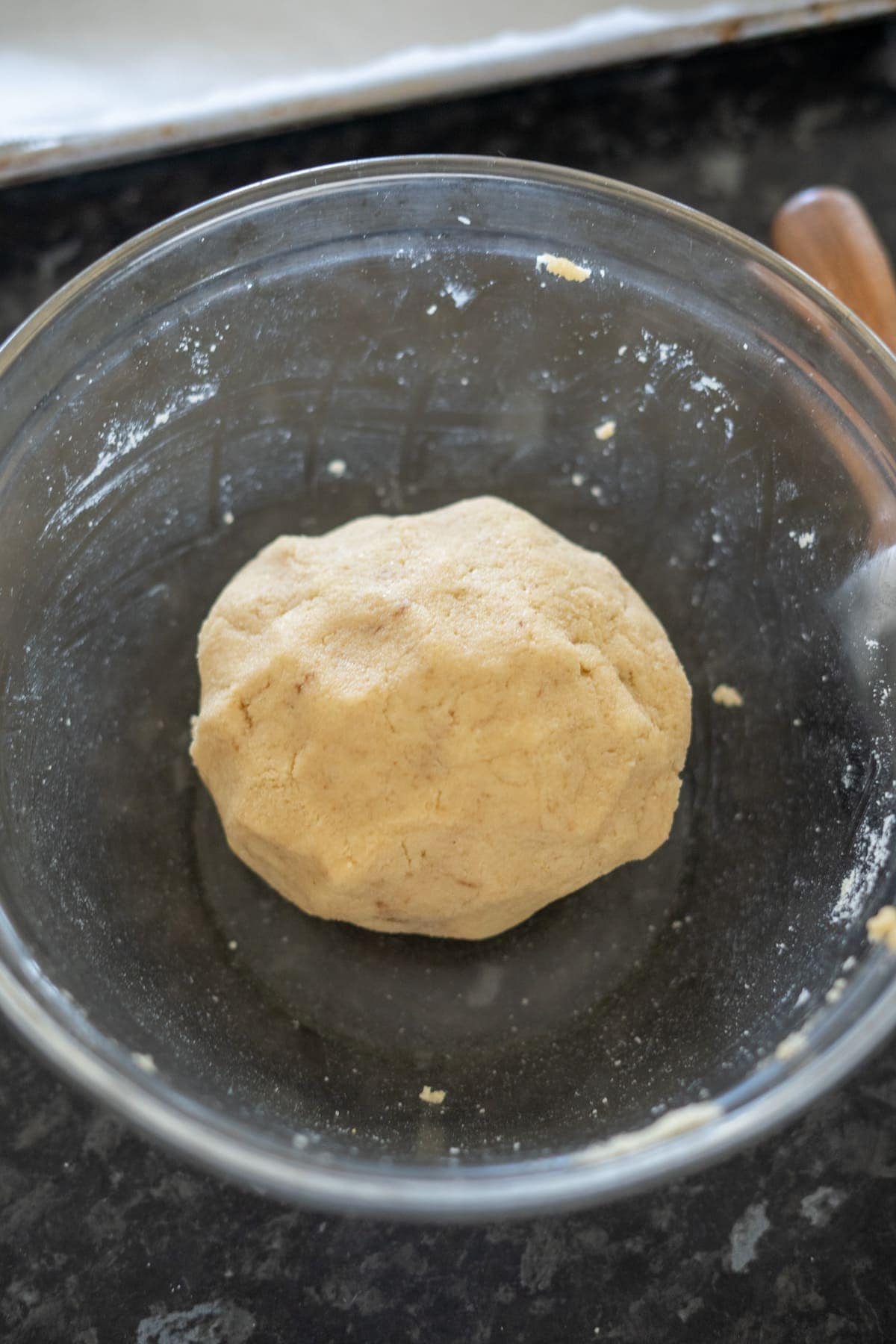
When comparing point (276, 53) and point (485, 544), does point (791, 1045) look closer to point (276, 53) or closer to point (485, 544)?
point (485, 544)

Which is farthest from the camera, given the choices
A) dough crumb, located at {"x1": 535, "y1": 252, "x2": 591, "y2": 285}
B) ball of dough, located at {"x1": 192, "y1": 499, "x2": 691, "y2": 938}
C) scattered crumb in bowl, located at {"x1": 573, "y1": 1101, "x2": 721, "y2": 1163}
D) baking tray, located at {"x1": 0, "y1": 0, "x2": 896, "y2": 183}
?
baking tray, located at {"x1": 0, "y1": 0, "x2": 896, "y2": 183}

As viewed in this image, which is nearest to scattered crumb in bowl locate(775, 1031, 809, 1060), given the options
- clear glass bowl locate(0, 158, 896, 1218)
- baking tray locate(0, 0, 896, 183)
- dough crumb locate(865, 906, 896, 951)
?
clear glass bowl locate(0, 158, 896, 1218)

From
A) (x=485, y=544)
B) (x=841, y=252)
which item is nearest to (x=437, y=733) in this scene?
(x=485, y=544)

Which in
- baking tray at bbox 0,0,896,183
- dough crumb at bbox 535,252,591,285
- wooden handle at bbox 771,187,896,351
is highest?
baking tray at bbox 0,0,896,183

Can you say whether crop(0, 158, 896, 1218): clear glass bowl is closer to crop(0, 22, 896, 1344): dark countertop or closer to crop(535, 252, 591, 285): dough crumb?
crop(535, 252, 591, 285): dough crumb

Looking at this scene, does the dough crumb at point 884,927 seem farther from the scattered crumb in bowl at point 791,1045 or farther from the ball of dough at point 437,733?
the ball of dough at point 437,733

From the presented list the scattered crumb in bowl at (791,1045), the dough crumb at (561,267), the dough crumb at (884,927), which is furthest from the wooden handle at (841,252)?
the scattered crumb in bowl at (791,1045)

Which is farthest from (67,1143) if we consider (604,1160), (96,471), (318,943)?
(96,471)
